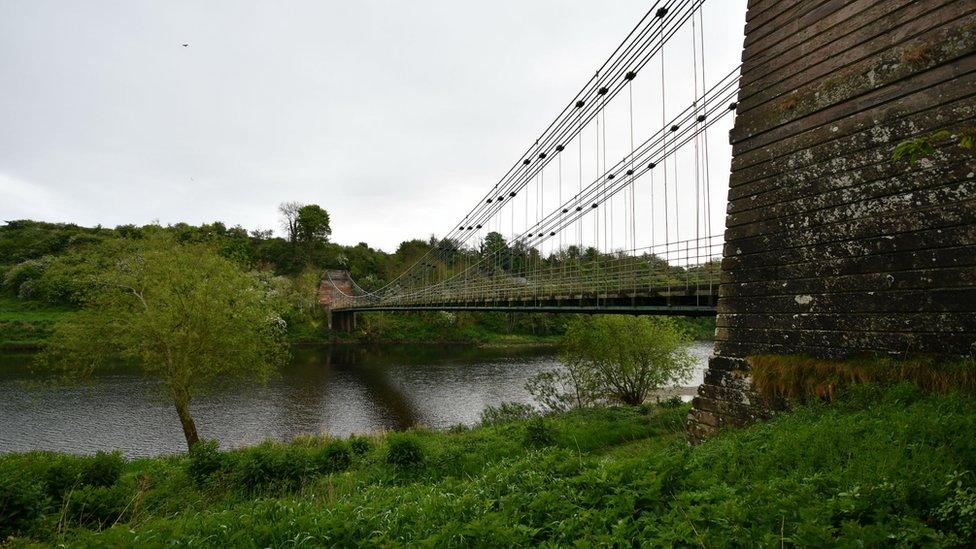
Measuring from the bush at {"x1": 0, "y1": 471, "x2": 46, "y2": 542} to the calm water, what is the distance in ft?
28.3

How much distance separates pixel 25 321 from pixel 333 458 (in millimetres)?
38207

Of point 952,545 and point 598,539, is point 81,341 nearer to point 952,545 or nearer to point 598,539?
point 598,539

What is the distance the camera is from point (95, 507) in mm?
5383

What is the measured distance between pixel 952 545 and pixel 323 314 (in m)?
45.4

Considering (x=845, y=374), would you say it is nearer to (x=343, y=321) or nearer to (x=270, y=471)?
(x=270, y=471)

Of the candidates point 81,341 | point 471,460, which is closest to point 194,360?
point 81,341

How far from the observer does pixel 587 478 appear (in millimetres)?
3859

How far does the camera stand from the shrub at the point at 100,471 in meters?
6.62

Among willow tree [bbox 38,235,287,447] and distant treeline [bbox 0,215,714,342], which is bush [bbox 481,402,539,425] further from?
distant treeline [bbox 0,215,714,342]

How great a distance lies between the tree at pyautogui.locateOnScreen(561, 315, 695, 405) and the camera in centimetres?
1570

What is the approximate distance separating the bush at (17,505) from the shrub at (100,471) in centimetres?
176

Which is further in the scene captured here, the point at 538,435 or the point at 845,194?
the point at 538,435

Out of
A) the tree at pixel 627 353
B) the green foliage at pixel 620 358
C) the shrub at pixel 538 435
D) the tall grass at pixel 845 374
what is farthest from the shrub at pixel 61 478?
the tree at pixel 627 353

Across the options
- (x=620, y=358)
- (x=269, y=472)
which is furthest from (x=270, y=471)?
(x=620, y=358)
